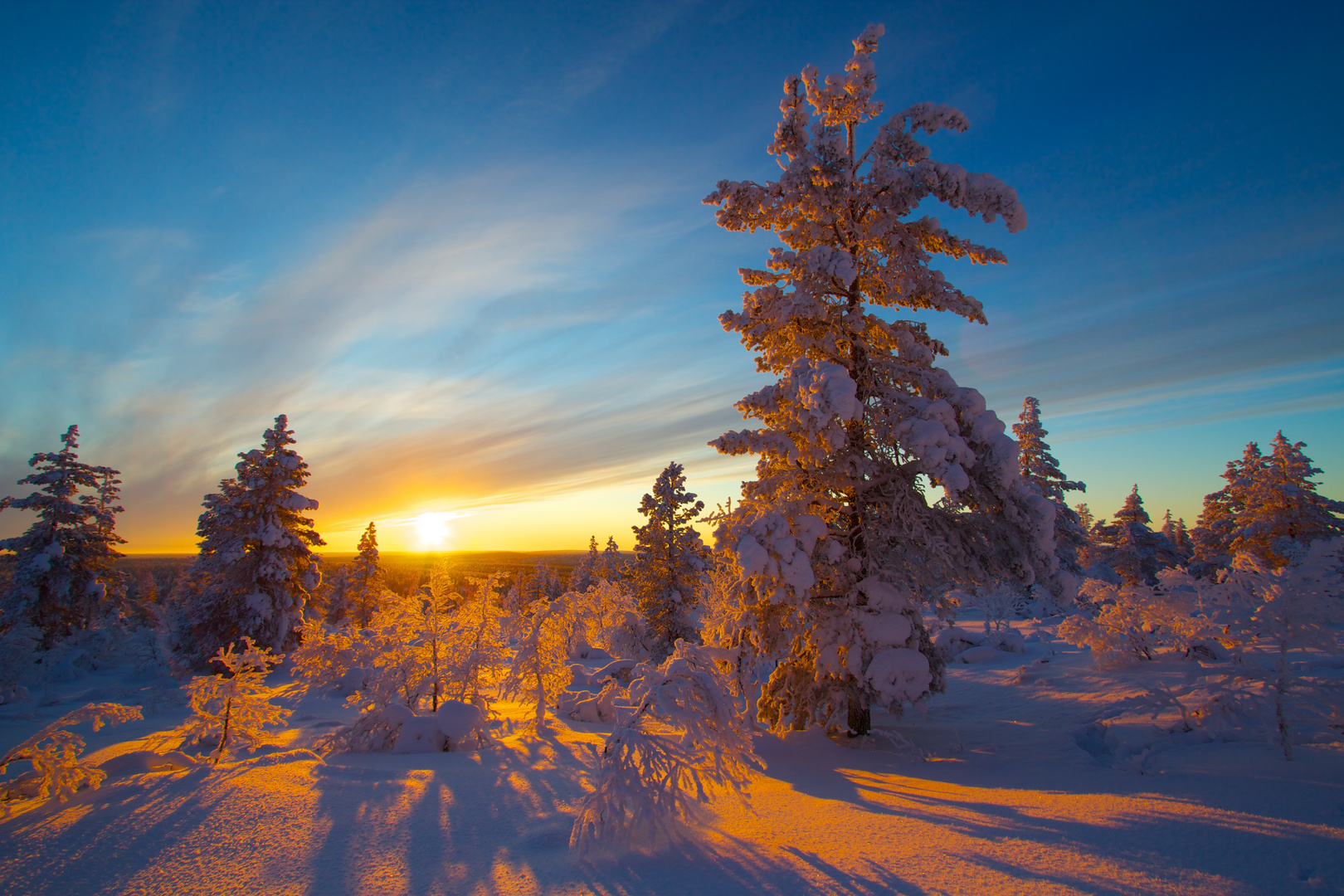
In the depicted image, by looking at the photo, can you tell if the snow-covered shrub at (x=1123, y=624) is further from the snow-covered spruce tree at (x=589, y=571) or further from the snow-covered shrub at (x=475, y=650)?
the snow-covered spruce tree at (x=589, y=571)

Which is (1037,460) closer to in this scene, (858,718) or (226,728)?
(858,718)

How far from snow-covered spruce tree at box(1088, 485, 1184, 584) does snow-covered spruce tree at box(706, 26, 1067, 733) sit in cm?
3127

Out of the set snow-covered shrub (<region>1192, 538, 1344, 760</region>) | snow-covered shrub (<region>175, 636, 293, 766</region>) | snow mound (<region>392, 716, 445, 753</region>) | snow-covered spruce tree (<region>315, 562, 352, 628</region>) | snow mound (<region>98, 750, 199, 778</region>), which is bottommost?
snow-covered spruce tree (<region>315, 562, 352, 628</region>)

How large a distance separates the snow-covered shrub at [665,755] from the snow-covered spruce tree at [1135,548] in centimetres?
3698

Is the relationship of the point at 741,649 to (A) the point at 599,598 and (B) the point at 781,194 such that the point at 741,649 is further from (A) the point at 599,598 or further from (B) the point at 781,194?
(A) the point at 599,598

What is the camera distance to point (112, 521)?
2875 cm

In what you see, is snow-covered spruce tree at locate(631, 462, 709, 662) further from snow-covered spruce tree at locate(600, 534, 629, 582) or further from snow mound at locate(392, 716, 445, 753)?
snow-covered spruce tree at locate(600, 534, 629, 582)

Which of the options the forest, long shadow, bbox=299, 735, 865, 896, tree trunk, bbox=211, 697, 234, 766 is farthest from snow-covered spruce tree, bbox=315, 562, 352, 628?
long shadow, bbox=299, 735, 865, 896

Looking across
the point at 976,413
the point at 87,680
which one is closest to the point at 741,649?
the point at 976,413

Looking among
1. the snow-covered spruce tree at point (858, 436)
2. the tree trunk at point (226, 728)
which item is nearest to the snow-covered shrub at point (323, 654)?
the tree trunk at point (226, 728)

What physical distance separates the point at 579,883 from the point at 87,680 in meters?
36.7

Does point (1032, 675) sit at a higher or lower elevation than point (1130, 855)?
lower

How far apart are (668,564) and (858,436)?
19571 mm

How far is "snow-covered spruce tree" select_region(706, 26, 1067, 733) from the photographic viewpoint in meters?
8.73
